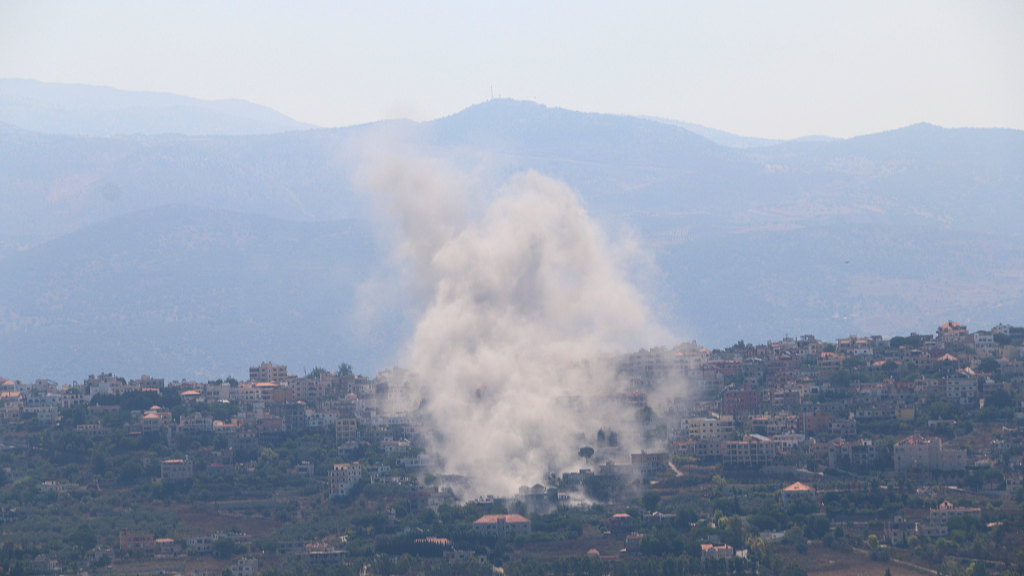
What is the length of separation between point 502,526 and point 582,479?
25.3ft

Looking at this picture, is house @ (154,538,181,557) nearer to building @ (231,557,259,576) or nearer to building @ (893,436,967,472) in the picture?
building @ (231,557,259,576)

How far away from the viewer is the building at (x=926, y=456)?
79625mm

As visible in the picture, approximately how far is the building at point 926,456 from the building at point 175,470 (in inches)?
1248

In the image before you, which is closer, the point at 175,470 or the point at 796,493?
the point at 796,493

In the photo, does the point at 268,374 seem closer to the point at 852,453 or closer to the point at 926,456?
the point at 852,453

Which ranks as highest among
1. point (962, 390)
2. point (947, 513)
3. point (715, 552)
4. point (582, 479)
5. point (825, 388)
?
point (825, 388)

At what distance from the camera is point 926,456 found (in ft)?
263

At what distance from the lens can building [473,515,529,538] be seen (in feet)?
247

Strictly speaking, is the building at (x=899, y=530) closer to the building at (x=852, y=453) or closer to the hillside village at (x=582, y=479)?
the hillside village at (x=582, y=479)

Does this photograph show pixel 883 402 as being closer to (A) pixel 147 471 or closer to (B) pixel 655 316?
(A) pixel 147 471

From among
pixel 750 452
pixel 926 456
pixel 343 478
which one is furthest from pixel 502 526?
pixel 926 456

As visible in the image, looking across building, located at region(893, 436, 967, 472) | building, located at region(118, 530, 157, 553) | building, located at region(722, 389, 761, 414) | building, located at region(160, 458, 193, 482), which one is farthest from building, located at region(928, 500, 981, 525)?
building, located at region(160, 458, 193, 482)

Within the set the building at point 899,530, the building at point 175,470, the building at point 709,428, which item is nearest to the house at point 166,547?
the building at point 175,470

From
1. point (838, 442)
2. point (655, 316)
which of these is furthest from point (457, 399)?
point (655, 316)
